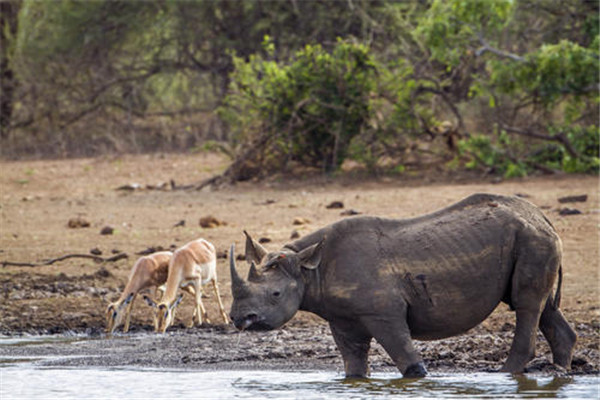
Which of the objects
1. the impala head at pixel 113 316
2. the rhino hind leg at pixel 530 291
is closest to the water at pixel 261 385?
the rhino hind leg at pixel 530 291

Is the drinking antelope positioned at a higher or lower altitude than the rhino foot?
lower

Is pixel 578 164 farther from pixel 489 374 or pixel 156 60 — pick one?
pixel 156 60

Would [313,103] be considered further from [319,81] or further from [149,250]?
[149,250]

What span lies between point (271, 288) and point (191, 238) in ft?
25.1

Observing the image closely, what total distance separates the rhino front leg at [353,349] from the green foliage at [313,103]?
13.1m

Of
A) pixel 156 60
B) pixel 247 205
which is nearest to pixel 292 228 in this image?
pixel 247 205

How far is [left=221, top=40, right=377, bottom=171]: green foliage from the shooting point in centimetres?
2017

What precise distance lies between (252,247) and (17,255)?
7327mm

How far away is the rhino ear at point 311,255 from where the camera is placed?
6676mm

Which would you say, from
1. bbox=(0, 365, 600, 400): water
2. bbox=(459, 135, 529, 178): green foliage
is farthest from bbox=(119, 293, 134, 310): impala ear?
bbox=(459, 135, 529, 178): green foliage

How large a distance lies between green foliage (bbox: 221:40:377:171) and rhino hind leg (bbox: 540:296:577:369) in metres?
13.0

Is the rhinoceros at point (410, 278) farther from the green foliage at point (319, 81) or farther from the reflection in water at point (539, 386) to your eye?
the green foliage at point (319, 81)

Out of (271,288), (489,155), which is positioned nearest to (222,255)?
(271,288)

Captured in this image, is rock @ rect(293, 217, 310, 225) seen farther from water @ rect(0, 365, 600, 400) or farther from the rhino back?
the rhino back
